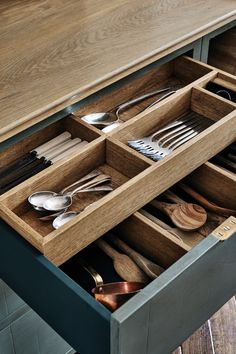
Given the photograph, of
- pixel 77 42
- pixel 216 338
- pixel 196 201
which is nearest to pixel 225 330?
pixel 216 338

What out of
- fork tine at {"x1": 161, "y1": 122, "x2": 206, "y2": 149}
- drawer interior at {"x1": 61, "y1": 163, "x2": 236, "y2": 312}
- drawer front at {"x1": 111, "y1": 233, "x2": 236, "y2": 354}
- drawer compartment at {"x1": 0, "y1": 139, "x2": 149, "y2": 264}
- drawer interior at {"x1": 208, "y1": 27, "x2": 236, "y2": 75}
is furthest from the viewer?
drawer interior at {"x1": 208, "y1": 27, "x2": 236, "y2": 75}

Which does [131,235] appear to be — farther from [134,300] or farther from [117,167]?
[134,300]

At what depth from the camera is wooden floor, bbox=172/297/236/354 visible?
1700 mm

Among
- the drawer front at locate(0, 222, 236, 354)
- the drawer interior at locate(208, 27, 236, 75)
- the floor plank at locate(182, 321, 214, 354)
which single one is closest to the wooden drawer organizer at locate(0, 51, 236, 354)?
the drawer front at locate(0, 222, 236, 354)

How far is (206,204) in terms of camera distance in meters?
1.23

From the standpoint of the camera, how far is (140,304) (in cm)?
82

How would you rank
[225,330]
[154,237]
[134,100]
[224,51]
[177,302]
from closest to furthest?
[177,302]
[154,237]
[134,100]
[224,51]
[225,330]

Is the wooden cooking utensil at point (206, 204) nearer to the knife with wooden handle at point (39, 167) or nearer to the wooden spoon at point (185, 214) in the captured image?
the wooden spoon at point (185, 214)

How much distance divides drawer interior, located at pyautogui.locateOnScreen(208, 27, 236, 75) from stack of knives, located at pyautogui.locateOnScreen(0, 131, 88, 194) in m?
0.61

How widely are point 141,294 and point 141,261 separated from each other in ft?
0.87

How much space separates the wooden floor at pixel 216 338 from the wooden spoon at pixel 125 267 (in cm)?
70

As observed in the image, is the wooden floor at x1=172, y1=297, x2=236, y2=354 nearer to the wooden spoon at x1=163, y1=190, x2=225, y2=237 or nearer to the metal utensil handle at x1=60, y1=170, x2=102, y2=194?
the wooden spoon at x1=163, y1=190, x2=225, y2=237

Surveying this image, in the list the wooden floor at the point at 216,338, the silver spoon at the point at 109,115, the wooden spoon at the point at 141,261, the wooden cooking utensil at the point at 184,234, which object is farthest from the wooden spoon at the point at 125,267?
the wooden floor at the point at 216,338

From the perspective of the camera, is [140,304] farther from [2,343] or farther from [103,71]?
[2,343]
